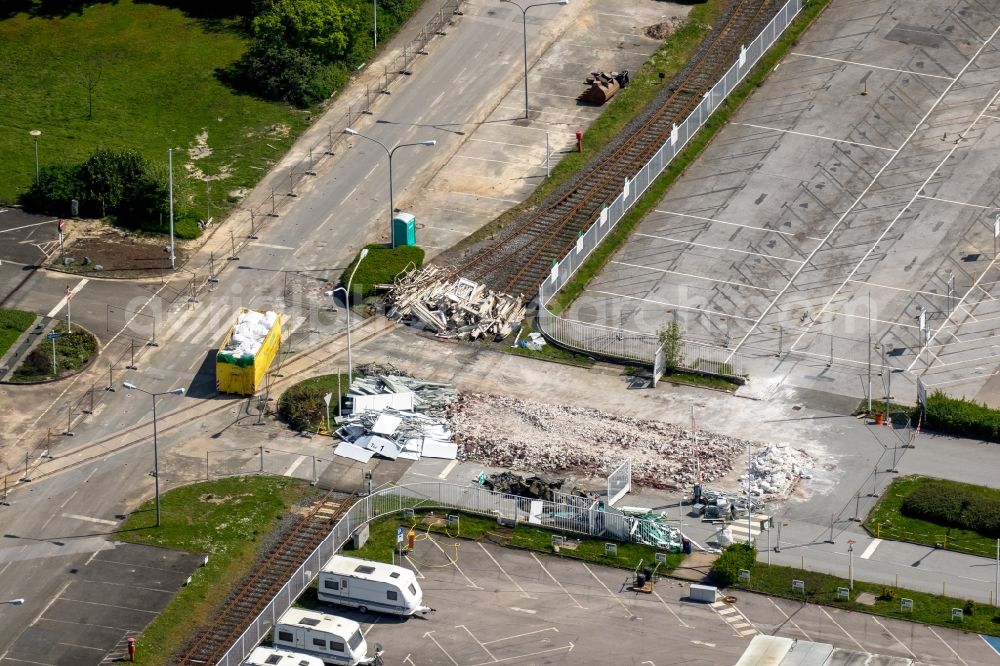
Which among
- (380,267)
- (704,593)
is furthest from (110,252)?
(704,593)

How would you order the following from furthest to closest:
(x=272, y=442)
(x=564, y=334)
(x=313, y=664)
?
(x=564, y=334), (x=272, y=442), (x=313, y=664)

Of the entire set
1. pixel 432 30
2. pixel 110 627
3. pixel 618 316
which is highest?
pixel 432 30

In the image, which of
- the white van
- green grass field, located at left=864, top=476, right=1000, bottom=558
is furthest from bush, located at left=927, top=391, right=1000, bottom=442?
the white van

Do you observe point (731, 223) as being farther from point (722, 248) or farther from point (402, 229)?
point (402, 229)

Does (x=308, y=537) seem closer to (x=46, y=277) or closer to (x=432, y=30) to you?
(x=46, y=277)

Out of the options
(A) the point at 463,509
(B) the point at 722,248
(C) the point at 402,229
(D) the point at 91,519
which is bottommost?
(D) the point at 91,519

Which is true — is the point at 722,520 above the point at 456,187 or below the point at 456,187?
below

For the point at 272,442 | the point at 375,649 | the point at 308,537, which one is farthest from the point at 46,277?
the point at 375,649
